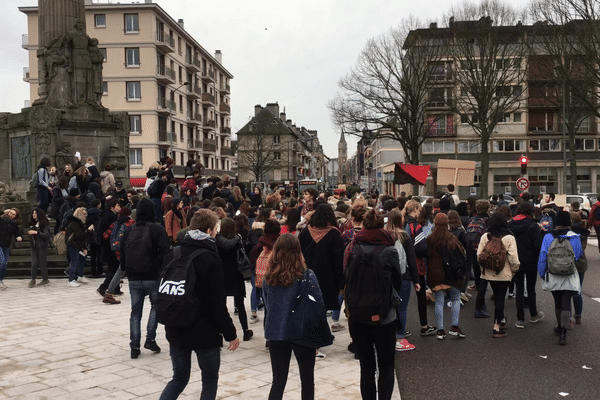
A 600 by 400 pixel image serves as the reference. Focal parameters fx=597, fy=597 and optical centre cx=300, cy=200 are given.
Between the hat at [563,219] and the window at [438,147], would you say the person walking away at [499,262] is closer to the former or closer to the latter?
the hat at [563,219]

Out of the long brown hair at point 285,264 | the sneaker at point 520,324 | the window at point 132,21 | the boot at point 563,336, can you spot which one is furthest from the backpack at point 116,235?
the window at point 132,21

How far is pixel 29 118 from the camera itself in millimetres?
17766

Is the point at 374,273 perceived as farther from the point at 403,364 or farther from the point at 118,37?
the point at 118,37

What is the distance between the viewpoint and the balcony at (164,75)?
5472cm

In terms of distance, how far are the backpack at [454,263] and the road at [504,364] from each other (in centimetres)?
91

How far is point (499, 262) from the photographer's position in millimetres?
8133

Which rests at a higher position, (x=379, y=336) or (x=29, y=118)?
(x=29, y=118)

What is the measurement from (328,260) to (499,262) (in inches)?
102

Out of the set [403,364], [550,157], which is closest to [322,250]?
[403,364]

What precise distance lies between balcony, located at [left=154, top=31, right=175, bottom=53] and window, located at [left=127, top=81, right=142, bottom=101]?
398cm

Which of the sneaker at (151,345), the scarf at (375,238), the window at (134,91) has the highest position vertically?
the window at (134,91)

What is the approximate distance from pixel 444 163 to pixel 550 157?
45001 mm

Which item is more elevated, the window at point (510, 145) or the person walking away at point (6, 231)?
the window at point (510, 145)

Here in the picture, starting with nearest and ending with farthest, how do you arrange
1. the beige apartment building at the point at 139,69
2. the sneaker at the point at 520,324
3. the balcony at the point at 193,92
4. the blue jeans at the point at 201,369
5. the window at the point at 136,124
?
1. the blue jeans at the point at 201,369
2. the sneaker at the point at 520,324
3. the beige apartment building at the point at 139,69
4. the window at the point at 136,124
5. the balcony at the point at 193,92
